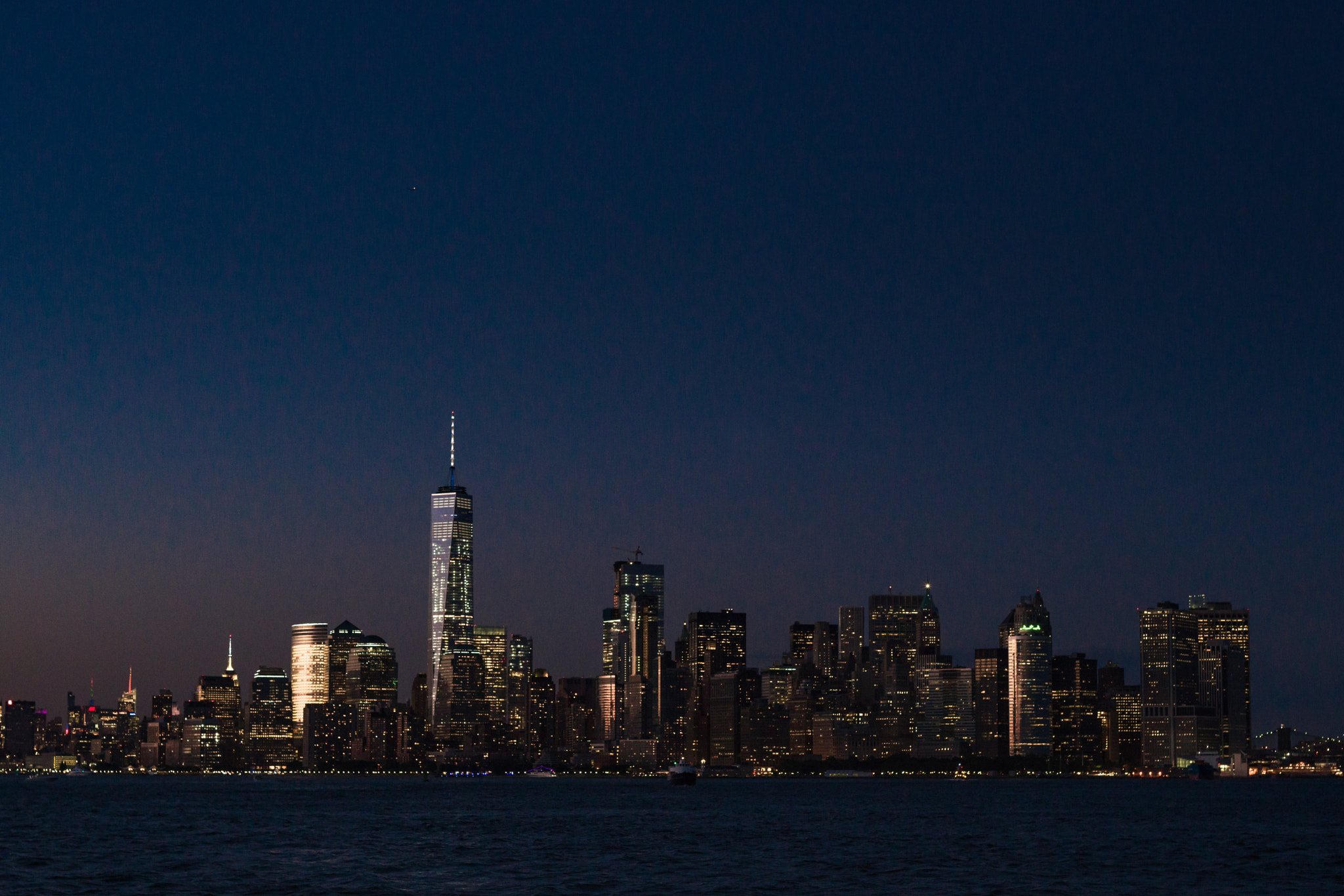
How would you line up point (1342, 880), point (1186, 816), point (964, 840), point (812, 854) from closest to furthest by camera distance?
point (1342, 880), point (812, 854), point (964, 840), point (1186, 816)

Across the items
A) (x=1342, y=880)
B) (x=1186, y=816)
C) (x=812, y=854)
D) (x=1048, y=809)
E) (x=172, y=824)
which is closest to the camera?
(x=1342, y=880)

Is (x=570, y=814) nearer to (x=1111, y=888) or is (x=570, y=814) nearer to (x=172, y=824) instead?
(x=172, y=824)

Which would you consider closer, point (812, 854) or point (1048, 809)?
point (812, 854)

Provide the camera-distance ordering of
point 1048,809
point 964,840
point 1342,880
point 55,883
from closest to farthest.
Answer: point 55,883 < point 1342,880 < point 964,840 < point 1048,809

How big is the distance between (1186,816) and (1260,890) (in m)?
95.8

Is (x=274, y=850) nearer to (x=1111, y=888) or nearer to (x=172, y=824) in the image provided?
(x=172, y=824)

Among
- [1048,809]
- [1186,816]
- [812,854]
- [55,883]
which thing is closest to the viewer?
[55,883]

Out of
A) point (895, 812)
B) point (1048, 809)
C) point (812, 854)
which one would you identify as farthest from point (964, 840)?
point (1048, 809)

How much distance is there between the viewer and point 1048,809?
7672 inches

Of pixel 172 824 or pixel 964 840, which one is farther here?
pixel 172 824

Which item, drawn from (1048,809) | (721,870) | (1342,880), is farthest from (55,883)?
(1048,809)

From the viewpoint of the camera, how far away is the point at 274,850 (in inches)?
4296

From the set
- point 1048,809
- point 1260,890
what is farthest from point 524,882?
point 1048,809

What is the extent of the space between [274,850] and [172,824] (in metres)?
43.8
